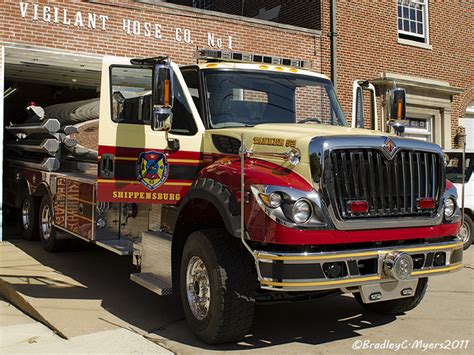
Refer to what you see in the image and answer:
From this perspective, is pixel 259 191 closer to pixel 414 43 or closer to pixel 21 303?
pixel 21 303

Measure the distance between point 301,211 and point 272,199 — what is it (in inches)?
9.5

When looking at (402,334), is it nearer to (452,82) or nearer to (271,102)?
(271,102)

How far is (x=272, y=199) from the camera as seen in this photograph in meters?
4.12

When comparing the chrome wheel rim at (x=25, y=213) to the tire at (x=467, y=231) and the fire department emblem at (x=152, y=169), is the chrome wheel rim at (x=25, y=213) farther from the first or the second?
the tire at (x=467, y=231)

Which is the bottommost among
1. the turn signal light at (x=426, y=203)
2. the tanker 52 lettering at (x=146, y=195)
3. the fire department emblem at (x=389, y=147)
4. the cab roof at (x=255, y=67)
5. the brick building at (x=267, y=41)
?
the turn signal light at (x=426, y=203)

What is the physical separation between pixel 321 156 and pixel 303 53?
985cm

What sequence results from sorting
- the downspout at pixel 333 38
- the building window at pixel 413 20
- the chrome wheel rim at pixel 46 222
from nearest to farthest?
the chrome wheel rim at pixel 46 222 → the downspout at pixel 333 38 → the building window at pixel 413 20

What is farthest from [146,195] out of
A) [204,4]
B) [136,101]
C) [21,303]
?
[204,4]

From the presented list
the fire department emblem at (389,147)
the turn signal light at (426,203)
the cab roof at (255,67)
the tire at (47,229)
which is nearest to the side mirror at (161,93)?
the cab roof at (255,67)

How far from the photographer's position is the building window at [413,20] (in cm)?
1551

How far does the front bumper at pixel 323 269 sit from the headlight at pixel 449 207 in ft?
2.27

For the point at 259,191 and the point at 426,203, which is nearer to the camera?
the point at 259,191

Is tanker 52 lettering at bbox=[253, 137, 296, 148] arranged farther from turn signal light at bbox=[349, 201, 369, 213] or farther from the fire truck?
turn signal light at bbox=[349, 201, 369, 213]

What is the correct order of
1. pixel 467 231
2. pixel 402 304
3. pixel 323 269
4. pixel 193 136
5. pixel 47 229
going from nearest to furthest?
pixel 323 269 < pixel 193 136 < pixel 402 304 < pixel 47 229 < pixel 467 231
